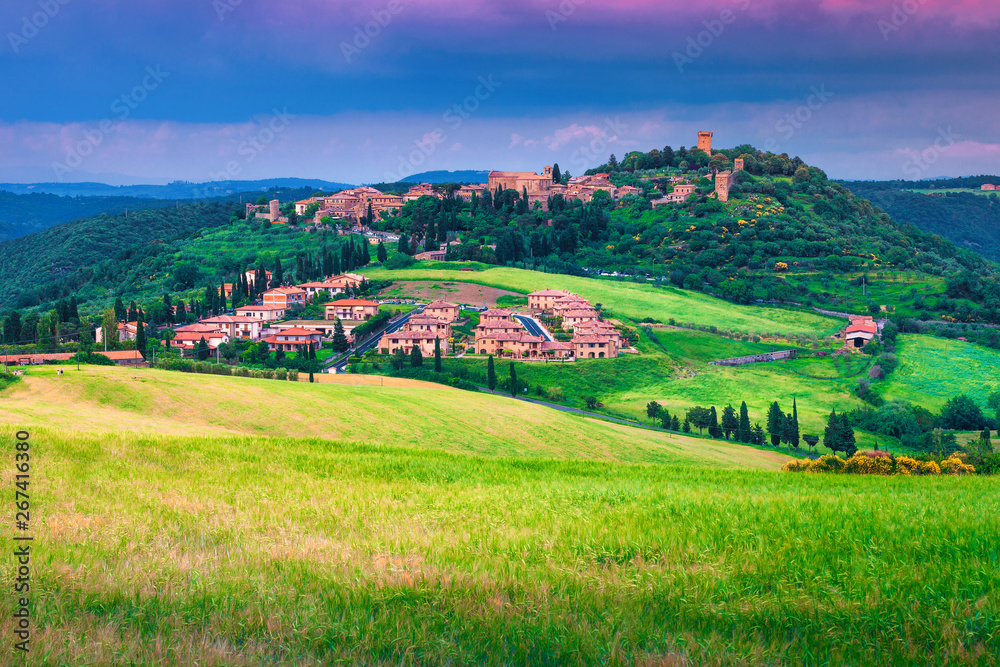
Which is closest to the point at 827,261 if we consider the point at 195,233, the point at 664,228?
the point at 664,228

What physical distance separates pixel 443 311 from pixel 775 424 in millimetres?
36276

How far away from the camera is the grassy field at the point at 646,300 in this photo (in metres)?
83.2

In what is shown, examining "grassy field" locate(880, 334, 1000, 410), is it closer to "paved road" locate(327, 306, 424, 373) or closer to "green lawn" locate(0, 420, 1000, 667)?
"paved road" locate(327, 306, 424, 373)

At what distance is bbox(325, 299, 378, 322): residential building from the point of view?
76.8 metres

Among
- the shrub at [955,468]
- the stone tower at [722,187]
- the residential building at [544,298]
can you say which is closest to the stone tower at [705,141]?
the stone tower at [722,187]

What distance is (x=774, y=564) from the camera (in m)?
5.55

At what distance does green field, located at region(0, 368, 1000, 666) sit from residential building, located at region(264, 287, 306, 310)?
74119 mm

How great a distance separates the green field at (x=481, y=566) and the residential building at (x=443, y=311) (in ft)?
206

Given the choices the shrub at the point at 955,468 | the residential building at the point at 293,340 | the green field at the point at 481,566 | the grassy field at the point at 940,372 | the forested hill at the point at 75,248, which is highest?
the forested hill at the point at 75,248

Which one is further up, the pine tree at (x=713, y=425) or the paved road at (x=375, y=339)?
the paved road at (x=375, y=339)

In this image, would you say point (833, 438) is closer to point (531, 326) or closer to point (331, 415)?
point (331, 415)

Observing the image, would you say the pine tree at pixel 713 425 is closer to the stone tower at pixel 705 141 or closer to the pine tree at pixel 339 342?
the pine tree at pixel 339 342

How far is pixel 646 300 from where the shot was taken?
295 feet

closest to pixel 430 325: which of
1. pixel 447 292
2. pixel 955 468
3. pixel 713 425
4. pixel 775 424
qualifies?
pixel 447 292
